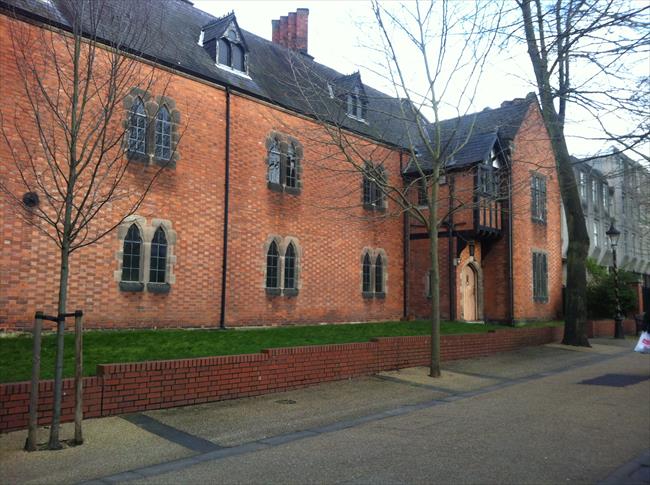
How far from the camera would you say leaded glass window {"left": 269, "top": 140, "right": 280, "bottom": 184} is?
17.5 metres

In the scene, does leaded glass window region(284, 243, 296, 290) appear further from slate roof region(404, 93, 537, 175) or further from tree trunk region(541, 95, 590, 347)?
tree trunk region(541, 95, 590, 347)

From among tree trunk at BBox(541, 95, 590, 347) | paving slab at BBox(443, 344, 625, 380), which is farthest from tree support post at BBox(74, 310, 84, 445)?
tree trunk at BBox(541, 95, 590, 347)

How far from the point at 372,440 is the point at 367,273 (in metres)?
14.8

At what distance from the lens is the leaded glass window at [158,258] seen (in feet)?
46.4

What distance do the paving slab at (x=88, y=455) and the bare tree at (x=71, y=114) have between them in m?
1.56

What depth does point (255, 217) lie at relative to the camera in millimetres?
16766

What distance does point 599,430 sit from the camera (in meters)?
7.31

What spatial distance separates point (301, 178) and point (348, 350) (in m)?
8.69

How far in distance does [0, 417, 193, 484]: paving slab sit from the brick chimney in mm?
20842

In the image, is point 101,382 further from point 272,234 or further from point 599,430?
point 272,234

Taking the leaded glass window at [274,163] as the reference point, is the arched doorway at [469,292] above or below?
below

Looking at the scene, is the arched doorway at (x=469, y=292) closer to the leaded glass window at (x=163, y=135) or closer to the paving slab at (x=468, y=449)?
the leaded glass window at (x=163, y=135)

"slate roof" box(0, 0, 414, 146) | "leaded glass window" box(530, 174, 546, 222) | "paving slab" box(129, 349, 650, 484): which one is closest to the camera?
"paving slab" box(129, 349, 650, 484)

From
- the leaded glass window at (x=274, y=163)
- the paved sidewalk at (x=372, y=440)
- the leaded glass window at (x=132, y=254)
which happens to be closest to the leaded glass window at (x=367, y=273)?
the leaded glass window at (x=274, y=163)
